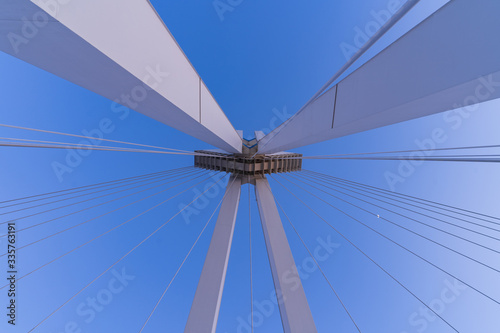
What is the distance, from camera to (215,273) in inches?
198

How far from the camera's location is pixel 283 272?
17.1ft

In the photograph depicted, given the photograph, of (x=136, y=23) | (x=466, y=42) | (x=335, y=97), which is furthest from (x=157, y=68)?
(x=466, y=42)

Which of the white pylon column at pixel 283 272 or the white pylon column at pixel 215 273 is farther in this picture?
the white pylon column at pixel 283 272

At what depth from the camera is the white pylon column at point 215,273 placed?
4398mm

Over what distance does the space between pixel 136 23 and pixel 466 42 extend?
2206mm

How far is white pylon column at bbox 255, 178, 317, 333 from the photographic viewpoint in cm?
452

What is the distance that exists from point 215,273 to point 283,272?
1560 millimetres

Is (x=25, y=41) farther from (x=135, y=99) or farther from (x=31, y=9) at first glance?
(x=135, y=99)

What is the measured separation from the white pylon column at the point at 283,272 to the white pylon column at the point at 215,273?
83cm

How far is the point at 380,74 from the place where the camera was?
186cm

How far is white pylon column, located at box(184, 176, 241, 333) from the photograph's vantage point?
440 cm

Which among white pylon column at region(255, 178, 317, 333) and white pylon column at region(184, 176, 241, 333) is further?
white pylon column at region(255, 178, 317, 333)

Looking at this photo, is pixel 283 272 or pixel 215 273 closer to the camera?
pixel 215 273

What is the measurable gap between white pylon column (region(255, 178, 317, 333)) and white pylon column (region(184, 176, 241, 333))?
83 centimetres
